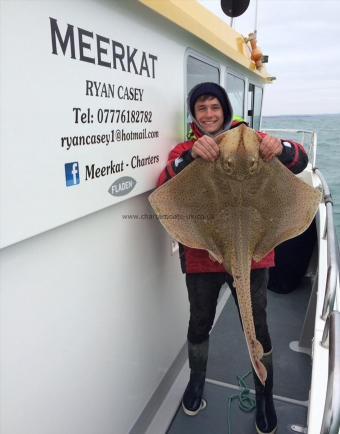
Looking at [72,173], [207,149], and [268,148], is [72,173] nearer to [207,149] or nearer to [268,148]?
[207,149]

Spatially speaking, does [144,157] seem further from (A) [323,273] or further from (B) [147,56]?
(A) [323,273]

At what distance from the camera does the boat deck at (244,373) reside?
Result: 2629mm

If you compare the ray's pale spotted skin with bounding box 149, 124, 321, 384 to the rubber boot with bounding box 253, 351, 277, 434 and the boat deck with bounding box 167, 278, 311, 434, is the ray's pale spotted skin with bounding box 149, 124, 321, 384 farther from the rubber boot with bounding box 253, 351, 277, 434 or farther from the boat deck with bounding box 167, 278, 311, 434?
the boat deck with bounding box 167, 278, 311, 434

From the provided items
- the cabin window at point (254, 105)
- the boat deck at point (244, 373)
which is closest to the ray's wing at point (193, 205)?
the boat deck at point (244, 373)

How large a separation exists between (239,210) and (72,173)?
99cm

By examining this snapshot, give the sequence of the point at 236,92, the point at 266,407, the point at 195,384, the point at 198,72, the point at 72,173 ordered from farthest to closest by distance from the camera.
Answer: the point at 236,92 < the point at 198,72 < the point at 195,384 < the point at 266,407 < the point at 72,173

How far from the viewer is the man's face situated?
7.59 ft

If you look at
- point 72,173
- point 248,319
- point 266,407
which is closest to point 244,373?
point 266,407

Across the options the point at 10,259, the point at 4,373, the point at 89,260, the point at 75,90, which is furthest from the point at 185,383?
the point at 75,90

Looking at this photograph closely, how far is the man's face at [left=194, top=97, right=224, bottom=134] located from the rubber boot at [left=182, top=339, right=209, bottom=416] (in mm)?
1668

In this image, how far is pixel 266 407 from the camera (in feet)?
8.26

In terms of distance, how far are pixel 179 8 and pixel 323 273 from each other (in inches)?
80.6

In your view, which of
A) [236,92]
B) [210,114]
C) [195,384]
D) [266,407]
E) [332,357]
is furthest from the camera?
[236,92]

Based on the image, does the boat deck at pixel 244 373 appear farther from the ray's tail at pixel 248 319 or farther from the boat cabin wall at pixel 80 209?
the ray's tail at pixel 248 319
